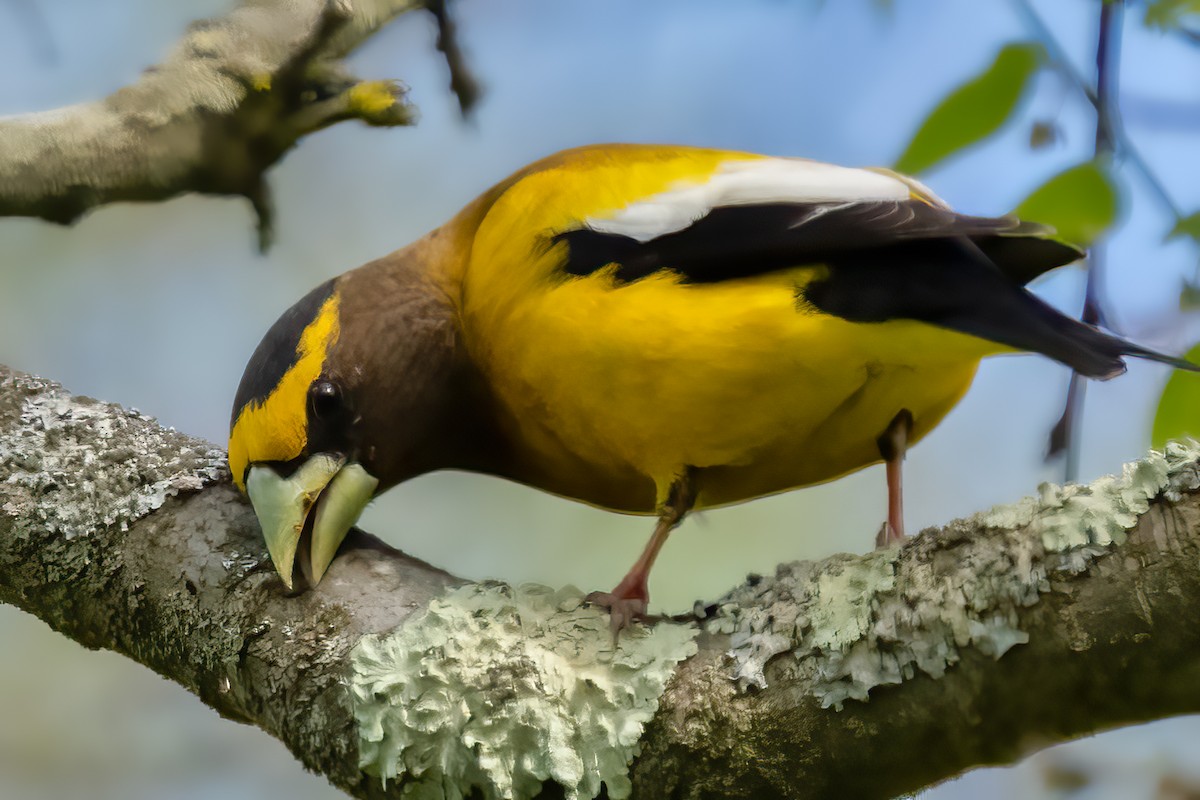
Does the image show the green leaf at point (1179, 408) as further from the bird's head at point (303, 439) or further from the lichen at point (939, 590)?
the bird's head at point (303, 439)

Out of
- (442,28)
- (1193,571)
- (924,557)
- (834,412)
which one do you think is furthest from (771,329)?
(442,28)

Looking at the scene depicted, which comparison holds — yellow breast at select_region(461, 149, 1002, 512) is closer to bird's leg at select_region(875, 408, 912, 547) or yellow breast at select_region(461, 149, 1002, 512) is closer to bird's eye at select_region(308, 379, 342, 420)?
bird's leg at select_region(875, 408, 912, 547)

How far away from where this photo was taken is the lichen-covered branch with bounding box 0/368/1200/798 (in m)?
1.41

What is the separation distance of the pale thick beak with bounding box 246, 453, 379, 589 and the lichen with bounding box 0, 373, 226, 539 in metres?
0.15

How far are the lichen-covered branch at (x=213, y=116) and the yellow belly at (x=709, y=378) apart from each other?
0.63 meters

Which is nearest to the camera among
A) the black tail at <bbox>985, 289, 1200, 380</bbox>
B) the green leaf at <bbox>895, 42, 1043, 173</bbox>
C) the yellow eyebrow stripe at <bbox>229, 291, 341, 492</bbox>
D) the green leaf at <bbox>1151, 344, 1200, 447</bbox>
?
the green leaf at <bbox>1151, 344, 1200, 447</bbox>

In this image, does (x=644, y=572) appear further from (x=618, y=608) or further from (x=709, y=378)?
(x=709, y=378)

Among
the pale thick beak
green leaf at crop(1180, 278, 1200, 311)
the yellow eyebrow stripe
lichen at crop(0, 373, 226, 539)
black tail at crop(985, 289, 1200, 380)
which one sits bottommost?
lichen at crop(0, 373, 226, 539)

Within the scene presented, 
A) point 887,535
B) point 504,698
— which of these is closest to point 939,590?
point 504,698

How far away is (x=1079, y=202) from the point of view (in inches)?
66.7

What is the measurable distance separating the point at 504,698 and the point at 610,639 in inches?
8.4

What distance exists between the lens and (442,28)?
9.55 feet

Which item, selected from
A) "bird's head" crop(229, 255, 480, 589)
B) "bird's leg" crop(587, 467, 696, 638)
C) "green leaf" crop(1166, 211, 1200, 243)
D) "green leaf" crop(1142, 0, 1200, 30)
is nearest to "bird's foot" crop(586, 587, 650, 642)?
"bird's leg" crop(587, 467, 696, 638)

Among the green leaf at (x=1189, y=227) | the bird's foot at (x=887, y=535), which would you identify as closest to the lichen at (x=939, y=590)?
the green leaf at (x=1189, y=227)
